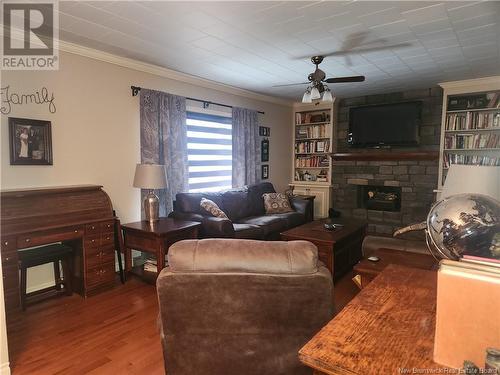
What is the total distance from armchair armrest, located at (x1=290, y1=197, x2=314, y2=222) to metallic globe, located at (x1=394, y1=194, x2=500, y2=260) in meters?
4.12

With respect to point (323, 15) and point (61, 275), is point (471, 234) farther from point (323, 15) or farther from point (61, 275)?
point (61, 275)

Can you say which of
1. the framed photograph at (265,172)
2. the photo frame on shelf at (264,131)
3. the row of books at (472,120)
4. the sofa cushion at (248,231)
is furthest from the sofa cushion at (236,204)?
the row of books at (472,120)

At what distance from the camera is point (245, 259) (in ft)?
4.32

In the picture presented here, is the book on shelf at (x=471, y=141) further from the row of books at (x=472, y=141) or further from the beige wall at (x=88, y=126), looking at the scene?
the beige wall at (x=88, y=126)

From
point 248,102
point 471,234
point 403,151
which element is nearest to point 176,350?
point 471,234

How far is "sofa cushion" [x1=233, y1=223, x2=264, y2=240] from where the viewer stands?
388cm

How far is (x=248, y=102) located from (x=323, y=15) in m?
3.09

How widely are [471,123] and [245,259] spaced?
5.03 m

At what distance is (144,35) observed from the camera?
2.96 m

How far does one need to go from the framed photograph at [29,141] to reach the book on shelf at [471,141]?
544 centimetres

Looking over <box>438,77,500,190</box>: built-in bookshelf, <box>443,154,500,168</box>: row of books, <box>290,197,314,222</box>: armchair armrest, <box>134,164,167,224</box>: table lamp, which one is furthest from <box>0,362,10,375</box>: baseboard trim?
<box>443,154,500,168</box>: row of books
